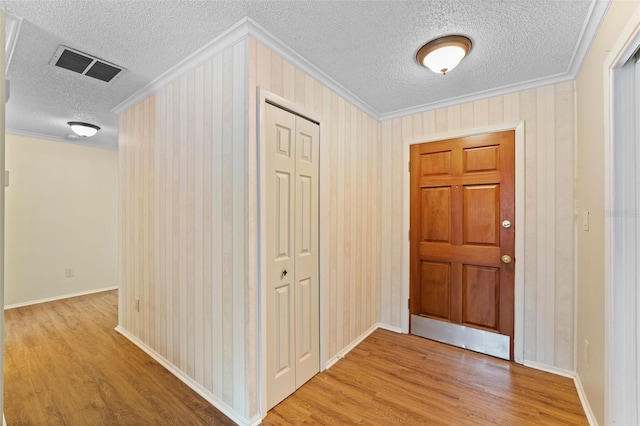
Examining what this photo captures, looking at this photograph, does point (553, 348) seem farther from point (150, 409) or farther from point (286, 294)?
point (150, 409)

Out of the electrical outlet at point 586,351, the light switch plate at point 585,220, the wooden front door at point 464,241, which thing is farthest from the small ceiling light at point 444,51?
the electrical outlet at point 586,351

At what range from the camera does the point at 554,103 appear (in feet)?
7.43

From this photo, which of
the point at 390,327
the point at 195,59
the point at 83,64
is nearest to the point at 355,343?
the point at 390,327

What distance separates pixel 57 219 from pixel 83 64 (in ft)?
10.4

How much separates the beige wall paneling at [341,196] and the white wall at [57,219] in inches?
168

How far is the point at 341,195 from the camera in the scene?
101 inches

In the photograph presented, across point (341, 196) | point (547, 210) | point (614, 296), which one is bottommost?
point (614, 296)

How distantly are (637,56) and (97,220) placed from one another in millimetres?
6181

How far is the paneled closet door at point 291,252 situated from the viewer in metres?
1.83

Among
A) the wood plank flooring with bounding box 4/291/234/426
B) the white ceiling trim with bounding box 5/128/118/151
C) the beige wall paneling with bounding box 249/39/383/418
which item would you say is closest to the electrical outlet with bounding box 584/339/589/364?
the beige wall paneling with bounding box 249/39/383/418

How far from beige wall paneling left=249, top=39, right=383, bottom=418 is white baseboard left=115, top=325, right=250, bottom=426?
0.45 meters

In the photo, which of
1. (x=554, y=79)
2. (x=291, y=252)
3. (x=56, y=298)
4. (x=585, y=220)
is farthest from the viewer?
(x=56, y=298)

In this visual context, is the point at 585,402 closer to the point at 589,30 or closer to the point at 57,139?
the point at 589,30

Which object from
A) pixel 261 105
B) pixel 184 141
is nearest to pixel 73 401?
pixel 184 141
